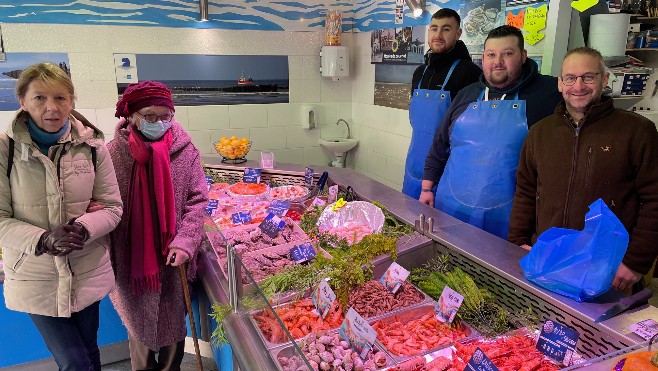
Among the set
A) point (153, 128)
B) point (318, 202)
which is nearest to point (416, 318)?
point (318, 202)

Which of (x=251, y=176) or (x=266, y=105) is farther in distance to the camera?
(x=266, y=105)

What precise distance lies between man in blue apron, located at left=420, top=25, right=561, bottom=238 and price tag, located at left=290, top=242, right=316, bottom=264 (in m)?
1.29

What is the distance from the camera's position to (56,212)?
2254 mm

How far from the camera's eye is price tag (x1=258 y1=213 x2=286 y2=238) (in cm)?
294

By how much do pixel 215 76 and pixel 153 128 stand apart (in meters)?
4.07

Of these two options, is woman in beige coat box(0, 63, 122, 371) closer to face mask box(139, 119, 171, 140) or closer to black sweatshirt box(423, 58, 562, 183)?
face mask box(139, 119, 171, 140)

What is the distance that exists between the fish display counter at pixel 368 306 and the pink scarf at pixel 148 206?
0.29 metres

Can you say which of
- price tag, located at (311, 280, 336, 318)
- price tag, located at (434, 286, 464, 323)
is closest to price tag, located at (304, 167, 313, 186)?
price tag, located at (311, 280, 336, 318)

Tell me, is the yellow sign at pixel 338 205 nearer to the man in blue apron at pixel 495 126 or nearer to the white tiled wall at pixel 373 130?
the man in blue apron at pixel 495 126

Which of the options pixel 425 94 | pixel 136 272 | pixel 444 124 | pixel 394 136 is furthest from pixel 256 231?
pixel 394 136

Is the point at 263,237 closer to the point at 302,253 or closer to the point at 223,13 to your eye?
the point at 302,253

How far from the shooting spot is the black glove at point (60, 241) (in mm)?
2137

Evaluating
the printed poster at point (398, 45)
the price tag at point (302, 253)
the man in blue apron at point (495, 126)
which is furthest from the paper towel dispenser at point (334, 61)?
the price tag at point (302, 253)

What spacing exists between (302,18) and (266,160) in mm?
3186
